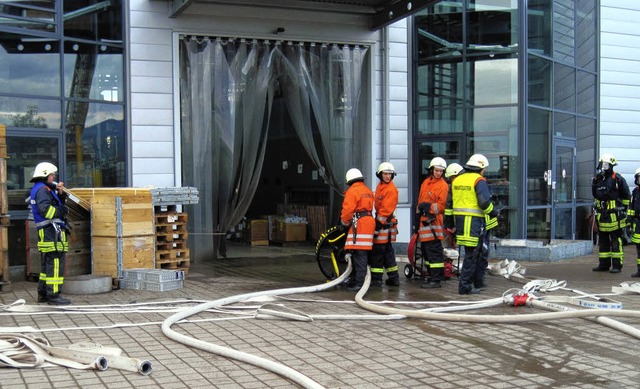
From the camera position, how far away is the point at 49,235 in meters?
8.62

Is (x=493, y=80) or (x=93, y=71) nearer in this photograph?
(x=93, y=71)

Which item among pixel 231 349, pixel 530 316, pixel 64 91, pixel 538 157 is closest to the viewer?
pixel 231 349

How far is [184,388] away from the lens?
5148mm

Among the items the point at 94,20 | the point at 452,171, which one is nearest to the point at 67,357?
the point at 452,171

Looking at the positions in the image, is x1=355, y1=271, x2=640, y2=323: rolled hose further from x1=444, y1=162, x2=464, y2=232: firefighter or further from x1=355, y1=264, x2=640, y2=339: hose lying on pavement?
x1=444, y1=162, x2=464, y2=232: firefighter

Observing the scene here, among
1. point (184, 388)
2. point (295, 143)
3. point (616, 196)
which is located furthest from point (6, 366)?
point (295, 143)

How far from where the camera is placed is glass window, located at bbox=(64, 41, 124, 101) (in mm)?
11680

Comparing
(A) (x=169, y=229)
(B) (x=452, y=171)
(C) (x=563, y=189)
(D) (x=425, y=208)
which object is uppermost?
(B) (x=452, y=171)

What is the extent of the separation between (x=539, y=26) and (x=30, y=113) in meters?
9.84

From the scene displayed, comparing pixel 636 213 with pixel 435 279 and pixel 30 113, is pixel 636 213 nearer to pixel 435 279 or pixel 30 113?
pixel 435 279

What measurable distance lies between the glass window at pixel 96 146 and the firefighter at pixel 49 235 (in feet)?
9.77

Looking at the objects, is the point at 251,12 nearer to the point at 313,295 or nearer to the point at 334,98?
the point at 334,98

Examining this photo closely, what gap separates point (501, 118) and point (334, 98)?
337 cm

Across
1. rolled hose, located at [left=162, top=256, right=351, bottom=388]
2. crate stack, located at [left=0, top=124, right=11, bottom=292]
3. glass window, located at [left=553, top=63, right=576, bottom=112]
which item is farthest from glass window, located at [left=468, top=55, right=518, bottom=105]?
crate stack, located at [left=0, top=124, right=11, bottom=292]
